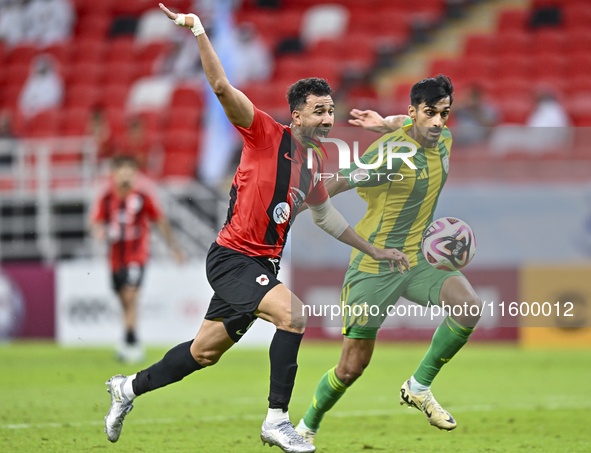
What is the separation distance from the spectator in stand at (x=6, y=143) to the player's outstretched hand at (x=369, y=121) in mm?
10615

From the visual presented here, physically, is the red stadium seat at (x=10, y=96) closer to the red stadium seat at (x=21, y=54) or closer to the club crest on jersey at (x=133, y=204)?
the red stadium seat at (x=21, y=54)

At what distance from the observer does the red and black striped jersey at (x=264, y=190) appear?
508 cm

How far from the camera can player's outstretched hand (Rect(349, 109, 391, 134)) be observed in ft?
19.6

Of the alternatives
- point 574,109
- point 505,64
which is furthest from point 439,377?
point 505,64

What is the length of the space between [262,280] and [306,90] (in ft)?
3.76

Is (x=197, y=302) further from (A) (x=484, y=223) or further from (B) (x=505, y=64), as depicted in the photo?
(B) (x=505, y=64)

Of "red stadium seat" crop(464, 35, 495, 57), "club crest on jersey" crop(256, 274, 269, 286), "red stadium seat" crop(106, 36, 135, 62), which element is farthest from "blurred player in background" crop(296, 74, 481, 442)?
"red stadium seat" crop(106, 36, 135, 62)

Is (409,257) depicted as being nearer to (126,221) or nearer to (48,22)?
(126,221)

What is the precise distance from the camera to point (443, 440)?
19.7 feet

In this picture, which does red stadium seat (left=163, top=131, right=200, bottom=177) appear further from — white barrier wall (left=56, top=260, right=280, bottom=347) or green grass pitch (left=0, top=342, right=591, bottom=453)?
green grass pitch (left=0, top=342, right=591, bottom=453)

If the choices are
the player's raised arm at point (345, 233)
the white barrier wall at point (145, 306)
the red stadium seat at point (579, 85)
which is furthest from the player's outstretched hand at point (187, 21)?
the red stadium seat at point (579, 85)

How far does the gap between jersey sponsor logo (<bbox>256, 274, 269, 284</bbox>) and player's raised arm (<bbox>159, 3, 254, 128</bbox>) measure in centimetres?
86

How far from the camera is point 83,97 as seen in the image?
60.4 ft

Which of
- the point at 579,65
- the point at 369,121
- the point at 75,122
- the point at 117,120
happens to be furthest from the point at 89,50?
the point at 369,121
